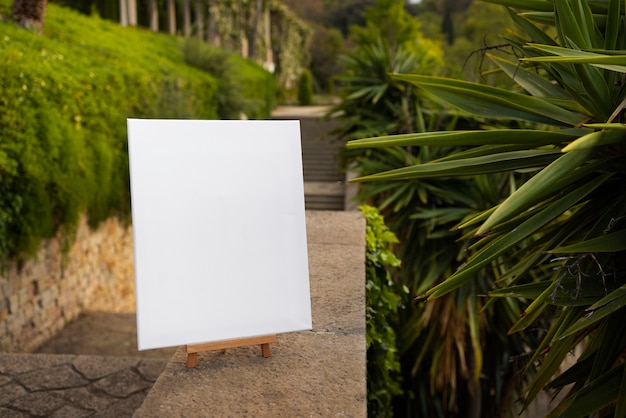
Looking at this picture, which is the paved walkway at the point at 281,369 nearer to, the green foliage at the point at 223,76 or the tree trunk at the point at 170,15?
the green foliage at the point at 223,76

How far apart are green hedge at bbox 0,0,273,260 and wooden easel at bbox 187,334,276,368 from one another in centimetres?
377

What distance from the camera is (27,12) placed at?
8.06 metres

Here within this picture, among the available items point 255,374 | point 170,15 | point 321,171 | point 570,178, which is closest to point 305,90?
point 170,15

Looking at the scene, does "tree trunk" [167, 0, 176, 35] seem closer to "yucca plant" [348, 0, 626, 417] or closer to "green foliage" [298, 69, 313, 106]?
"green foliage" [298, 69, 313, 106]

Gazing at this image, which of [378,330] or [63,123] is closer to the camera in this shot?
[378,330]

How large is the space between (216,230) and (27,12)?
7.94 m

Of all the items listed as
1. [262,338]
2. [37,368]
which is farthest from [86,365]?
[262,338]

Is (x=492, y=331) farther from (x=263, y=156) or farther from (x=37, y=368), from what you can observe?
(x=263, y=156)

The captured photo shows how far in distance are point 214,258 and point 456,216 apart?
346 centimetres

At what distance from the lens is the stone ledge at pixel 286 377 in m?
1.40

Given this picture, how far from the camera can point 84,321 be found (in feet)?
21.2

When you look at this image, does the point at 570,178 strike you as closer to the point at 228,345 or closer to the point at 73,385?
the point at 228,345

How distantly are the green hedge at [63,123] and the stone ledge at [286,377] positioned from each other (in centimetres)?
373

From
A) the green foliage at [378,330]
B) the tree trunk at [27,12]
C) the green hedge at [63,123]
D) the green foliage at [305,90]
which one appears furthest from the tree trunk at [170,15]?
the green foliage at [378,330]
